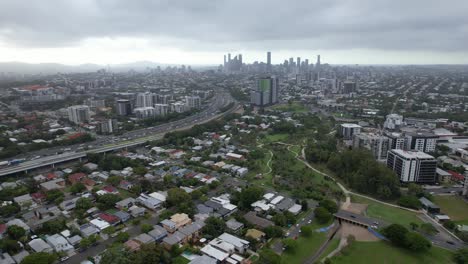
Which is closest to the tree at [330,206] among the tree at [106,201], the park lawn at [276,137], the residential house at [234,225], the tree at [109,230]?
the residential house at [234,225]

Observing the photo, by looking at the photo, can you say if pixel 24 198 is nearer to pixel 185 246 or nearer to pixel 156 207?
pixel 156 207

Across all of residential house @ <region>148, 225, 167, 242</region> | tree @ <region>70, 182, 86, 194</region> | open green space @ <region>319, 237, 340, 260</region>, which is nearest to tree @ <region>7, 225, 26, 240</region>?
tree @ <region>70, 182, 86, 194</region>

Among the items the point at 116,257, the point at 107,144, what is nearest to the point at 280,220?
the point at 116,257

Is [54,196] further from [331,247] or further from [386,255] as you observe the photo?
[386,255]

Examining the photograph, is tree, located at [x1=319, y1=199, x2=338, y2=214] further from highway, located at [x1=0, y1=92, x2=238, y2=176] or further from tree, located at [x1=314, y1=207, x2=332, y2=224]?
highway, located at [x1=0, y1=92, x2=238, y2=176]

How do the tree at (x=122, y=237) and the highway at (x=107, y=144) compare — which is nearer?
the tree at (x=122, y=237)

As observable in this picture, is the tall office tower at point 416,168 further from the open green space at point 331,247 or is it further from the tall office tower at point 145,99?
the tall office tower at point 145,99
